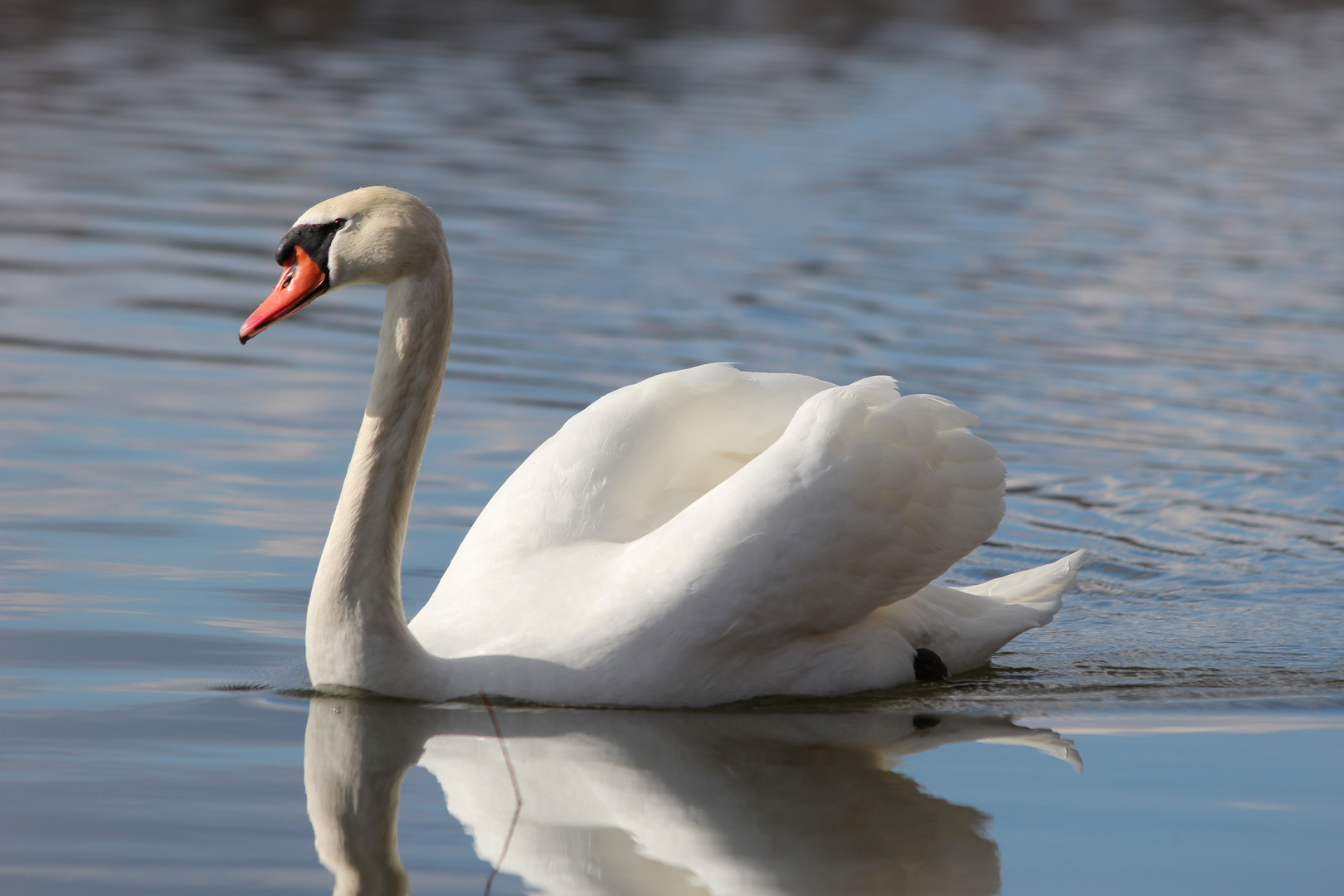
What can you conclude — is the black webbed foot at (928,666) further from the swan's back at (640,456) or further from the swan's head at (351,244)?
the swan's head at (351,244)

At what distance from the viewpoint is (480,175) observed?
17.3 metres

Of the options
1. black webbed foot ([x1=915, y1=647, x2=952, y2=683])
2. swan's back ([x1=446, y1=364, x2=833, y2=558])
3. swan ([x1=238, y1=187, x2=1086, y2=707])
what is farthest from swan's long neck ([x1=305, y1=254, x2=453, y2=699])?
black webbed foot ([x1=915, y1=647, x2=952, y2=683])

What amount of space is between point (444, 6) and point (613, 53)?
8.65m

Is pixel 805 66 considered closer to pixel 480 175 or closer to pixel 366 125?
pixel 366 125

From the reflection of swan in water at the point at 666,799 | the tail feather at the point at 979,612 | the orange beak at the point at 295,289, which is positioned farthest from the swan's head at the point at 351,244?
the tail feather at the point at 979,612

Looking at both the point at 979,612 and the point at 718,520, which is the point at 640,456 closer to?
the point at 718,520

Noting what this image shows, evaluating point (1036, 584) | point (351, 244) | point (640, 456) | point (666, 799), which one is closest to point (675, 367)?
point (1036, 584)

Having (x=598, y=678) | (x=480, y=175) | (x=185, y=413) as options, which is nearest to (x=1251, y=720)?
(x=598, y=678)

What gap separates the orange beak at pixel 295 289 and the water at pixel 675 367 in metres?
1.17

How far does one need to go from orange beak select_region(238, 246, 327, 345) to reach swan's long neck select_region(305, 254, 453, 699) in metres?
0.23

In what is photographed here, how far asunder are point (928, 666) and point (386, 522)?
184 cm

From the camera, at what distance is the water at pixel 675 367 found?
4797 mm

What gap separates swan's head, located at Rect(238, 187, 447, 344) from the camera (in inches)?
213

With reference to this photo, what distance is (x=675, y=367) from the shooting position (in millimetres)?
10484
